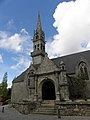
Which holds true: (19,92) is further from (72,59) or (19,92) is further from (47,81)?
(72,59)

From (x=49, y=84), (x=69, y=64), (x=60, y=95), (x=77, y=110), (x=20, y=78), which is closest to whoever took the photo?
(x=77, y=110)

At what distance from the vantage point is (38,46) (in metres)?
32.2

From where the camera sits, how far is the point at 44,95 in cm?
2112

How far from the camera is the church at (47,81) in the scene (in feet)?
60.1

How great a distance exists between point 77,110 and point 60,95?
5.90 metres

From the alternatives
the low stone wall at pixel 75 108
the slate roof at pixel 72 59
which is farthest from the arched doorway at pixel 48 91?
the low stone wall at pixel 75 108

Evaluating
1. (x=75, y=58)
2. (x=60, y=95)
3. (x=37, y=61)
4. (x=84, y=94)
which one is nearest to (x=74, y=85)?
(x=84, y=94)

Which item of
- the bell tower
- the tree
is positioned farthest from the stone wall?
the tree

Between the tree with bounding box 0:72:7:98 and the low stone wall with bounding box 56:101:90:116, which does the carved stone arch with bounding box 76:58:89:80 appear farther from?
the tree with bounding box 0:72:7:98

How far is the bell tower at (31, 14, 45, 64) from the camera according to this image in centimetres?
3079

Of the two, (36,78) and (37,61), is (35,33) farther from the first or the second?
(36,78)

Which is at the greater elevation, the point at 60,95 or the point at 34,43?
the point at 34,43

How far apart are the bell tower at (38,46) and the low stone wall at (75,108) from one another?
59.4 ft

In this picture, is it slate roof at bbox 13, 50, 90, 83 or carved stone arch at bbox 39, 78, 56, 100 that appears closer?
carved stone arch at bbox 39, 78, 56, 100
